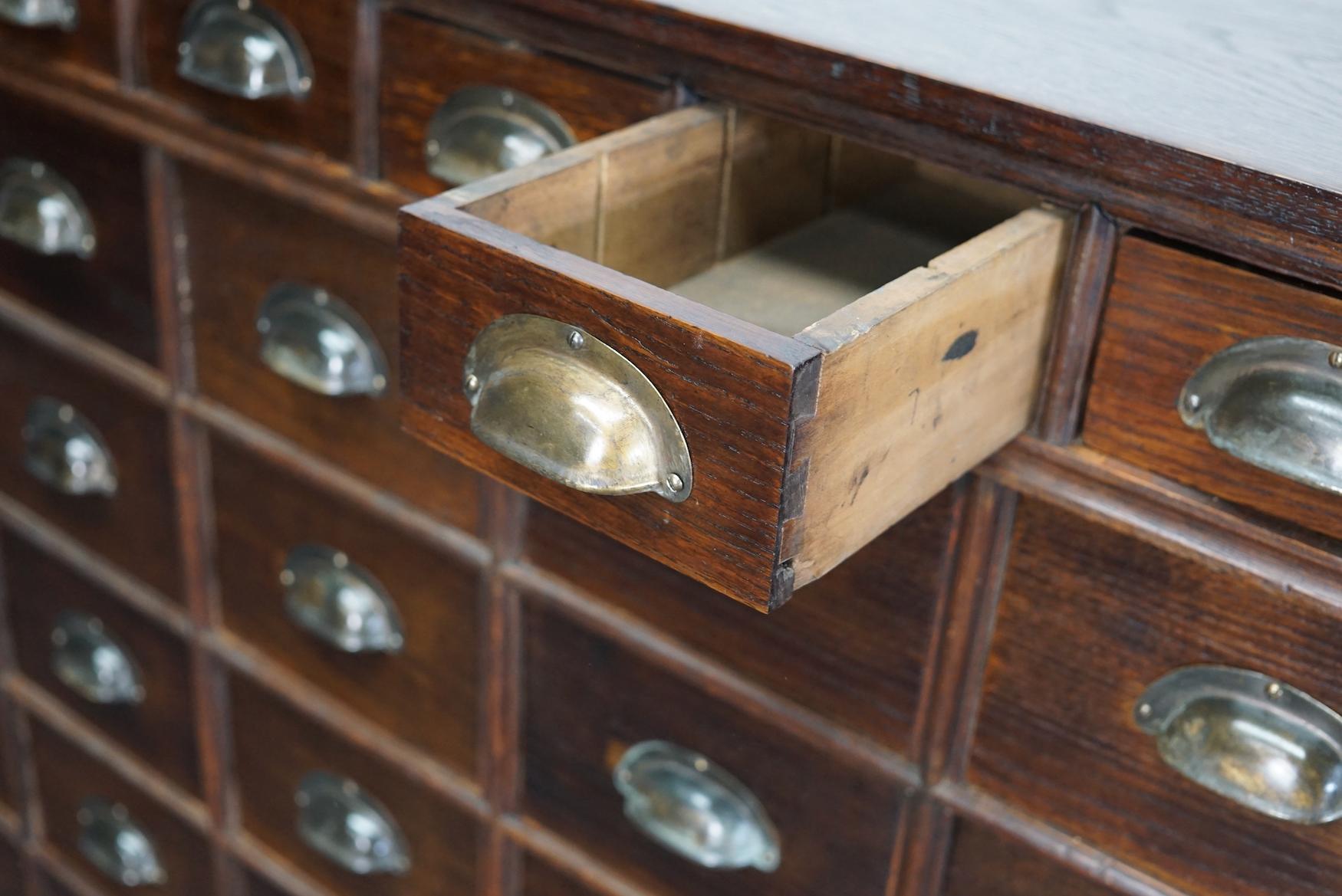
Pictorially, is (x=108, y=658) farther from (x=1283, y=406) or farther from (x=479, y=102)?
(x=1283, y=406)

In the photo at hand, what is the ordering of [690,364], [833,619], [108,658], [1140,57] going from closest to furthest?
[690,364], [1140,57], [833,619], [108,658]

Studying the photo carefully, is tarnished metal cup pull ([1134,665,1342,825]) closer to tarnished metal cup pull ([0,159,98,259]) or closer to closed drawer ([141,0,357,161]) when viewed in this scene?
closed drawer ([141,0,357,161])

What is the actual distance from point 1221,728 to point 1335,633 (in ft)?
0.20

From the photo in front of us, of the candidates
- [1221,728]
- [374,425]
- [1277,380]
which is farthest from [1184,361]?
[374,425]

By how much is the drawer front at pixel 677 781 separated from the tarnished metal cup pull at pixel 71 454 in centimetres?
37

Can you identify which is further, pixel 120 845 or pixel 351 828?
pixel 120 845

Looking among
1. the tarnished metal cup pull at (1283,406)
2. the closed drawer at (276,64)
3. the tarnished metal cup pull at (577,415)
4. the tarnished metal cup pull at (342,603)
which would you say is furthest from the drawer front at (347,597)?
the tarnished metal cup pull at (1283,406)

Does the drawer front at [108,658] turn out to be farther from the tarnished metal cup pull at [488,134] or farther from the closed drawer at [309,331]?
the tarnished metal cup pull at [488,134]

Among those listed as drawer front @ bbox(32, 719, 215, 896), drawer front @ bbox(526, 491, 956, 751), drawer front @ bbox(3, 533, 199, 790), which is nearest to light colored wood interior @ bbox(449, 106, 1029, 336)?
drawer front @ bbox(526, 491, 956, 751)

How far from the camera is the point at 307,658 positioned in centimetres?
101

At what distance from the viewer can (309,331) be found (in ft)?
2.88

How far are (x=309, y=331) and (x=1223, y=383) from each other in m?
0.50

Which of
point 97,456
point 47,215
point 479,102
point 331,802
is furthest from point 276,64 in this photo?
point 331,802

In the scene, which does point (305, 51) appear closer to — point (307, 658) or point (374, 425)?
point (374, 425)
